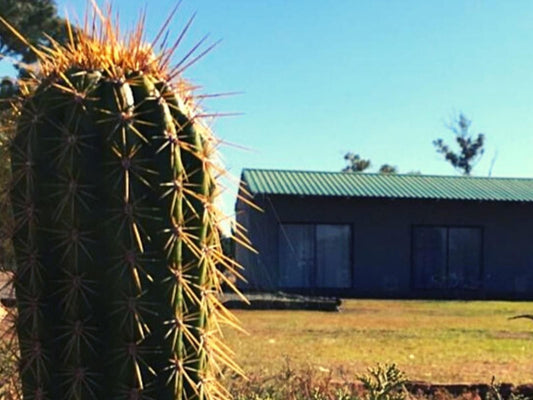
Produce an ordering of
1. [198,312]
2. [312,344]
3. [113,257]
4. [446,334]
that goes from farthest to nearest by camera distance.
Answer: [446,334] → [312,344] → [198,312] → [113,257]

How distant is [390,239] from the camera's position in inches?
1232

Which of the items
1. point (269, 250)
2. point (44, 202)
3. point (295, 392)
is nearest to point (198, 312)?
point (44, 202)

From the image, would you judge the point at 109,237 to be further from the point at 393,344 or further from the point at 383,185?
the point at 383,185

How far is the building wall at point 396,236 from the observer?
30109mm

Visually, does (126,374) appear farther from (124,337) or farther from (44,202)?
(44,202)

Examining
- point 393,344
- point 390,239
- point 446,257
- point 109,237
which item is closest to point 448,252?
point 446,257

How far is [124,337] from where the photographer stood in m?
2.89

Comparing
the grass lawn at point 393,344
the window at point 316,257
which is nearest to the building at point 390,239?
the window at point 316,257

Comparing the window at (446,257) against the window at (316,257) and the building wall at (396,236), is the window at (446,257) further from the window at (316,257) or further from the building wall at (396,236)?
the window at (316,257)

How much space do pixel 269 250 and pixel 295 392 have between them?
24.3 m

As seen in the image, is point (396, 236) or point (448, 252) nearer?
point (396, 236)

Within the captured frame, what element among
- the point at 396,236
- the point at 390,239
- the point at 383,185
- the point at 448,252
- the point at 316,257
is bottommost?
the point at 316,257

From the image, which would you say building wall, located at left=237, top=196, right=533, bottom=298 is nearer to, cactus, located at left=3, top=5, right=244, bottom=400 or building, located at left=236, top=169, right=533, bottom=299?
building, located at left=236, top=169, right=533, bottom=299

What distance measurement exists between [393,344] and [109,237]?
969 cm
